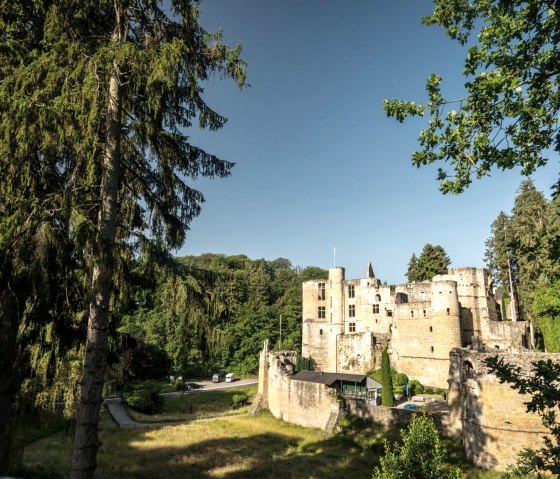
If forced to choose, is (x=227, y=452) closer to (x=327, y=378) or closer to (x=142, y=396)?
(x=327, y=378)

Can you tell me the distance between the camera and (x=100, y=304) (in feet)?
Result: 22.4

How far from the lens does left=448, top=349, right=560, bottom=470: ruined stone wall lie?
1498 centimetres

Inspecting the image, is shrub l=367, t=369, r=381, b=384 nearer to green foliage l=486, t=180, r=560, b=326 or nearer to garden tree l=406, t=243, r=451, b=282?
green foliage l=486, t=180, r=560, b=326

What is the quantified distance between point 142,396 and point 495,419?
25.4 m

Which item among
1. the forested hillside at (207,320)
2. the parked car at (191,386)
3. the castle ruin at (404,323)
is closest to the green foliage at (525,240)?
the castle ruin at (404,323)

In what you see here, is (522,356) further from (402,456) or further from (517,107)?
(517,107)

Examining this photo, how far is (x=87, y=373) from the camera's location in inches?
260

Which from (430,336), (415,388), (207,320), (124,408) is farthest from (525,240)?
(124,408)

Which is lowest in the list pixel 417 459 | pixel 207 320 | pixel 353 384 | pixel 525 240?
pixel 353 384

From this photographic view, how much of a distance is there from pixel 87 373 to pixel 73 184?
11.9 ft

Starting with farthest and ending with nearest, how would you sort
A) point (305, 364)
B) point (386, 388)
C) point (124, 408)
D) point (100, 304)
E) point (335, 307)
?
1. point (335, 307)
2. point (305, 364)
3. point (124, 408)
4. point (386, 388)
5. point (100, 304)

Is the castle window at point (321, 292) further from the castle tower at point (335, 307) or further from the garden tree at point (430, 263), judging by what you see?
the garden tree at point (430, 263)

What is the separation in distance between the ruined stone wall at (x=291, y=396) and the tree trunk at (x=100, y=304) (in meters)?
20.7

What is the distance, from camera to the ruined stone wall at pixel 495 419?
14977mm
